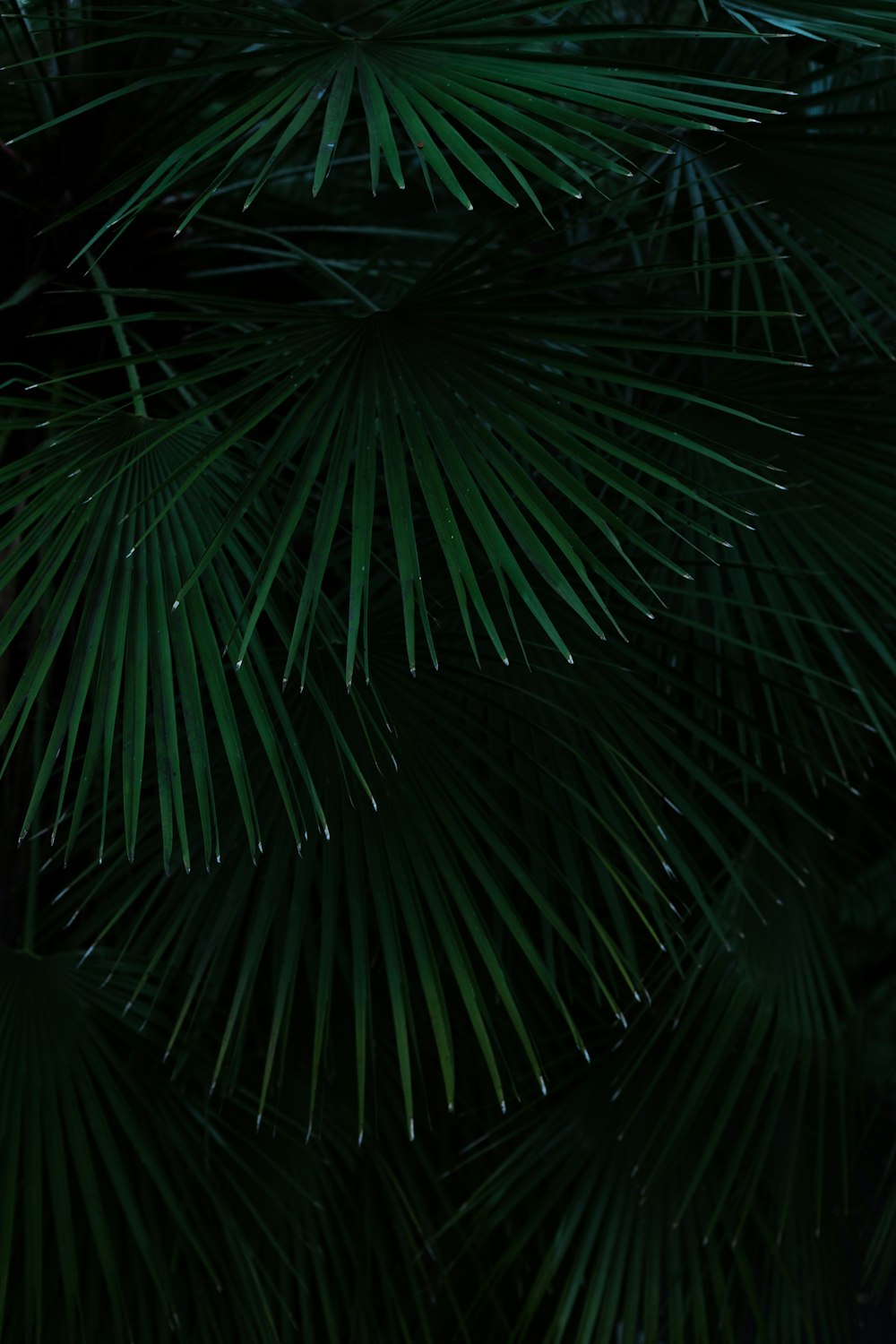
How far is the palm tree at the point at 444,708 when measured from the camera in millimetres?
693

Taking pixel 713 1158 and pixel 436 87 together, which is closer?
pixel 436 87

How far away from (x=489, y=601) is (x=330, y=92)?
39 cm

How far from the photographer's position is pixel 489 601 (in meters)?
0.96

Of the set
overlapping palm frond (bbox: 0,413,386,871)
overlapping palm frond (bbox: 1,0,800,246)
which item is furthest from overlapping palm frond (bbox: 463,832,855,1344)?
overlapping palm frond (bbox: 1,0,800,246)

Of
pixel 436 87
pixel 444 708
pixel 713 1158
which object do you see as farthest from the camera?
pixel 713 1158

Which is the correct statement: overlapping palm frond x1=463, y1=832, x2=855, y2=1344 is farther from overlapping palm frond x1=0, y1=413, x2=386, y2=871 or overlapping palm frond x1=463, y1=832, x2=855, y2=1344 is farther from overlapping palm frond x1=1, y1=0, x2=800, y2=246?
overlapping palm frond x1=1, y1=0, x2=800, y2=246

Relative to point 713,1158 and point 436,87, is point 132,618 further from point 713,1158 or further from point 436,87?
point 713,1158

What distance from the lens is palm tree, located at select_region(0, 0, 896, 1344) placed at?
69 cm

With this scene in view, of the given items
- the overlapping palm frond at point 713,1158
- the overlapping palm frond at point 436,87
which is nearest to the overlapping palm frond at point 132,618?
the overlapping palm frond at point 436,87

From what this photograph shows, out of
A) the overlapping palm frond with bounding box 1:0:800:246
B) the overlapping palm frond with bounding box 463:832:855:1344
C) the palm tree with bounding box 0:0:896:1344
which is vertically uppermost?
the overlapping palm frond with bounding box 1:0:800:246

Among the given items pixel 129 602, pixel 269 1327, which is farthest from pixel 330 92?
pixel 269 1327

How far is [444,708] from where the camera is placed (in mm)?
861

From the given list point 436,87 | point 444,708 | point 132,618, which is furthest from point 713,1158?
point 436,87

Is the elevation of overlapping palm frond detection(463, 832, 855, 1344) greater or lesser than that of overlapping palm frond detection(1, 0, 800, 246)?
lesser
